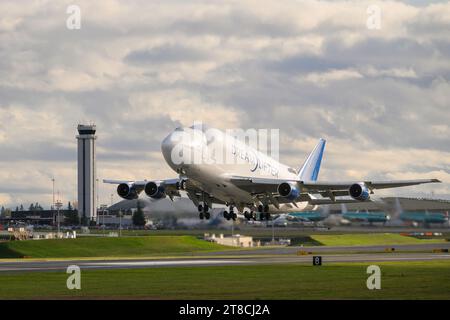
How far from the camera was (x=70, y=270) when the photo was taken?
75.6 metres

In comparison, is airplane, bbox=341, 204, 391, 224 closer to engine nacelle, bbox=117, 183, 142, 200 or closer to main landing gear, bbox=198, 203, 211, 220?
main landing gear, bbox=198, 203, 211, 220

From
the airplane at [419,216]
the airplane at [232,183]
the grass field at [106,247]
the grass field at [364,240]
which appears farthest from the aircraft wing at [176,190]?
the grass field at [364,240]

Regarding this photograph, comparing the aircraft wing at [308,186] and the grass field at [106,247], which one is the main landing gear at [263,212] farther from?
the grass field at [106,247]

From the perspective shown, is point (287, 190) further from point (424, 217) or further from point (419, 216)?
point (424, 217)

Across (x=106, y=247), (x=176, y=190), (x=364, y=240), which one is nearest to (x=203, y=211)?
(x=176, y=190)

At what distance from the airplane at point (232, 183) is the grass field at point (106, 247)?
40.9 m

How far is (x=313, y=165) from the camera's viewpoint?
10988 cm

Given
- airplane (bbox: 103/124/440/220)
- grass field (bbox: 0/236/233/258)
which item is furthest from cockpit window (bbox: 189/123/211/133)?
grass field (bbox: 0/236/233/258)

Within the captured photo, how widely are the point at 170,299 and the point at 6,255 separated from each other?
83940 mm

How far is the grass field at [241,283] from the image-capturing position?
171ft

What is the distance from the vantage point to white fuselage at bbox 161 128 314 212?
7512 centimetres

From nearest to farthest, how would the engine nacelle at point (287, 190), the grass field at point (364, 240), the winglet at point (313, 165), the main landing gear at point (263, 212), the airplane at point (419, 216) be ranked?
the engine nacelle at point (287, 190), the main landing gear at point (263, 212), the airplane at point (419, 216), the winglet at point (313, 165), the grass field at point (364, 240)
